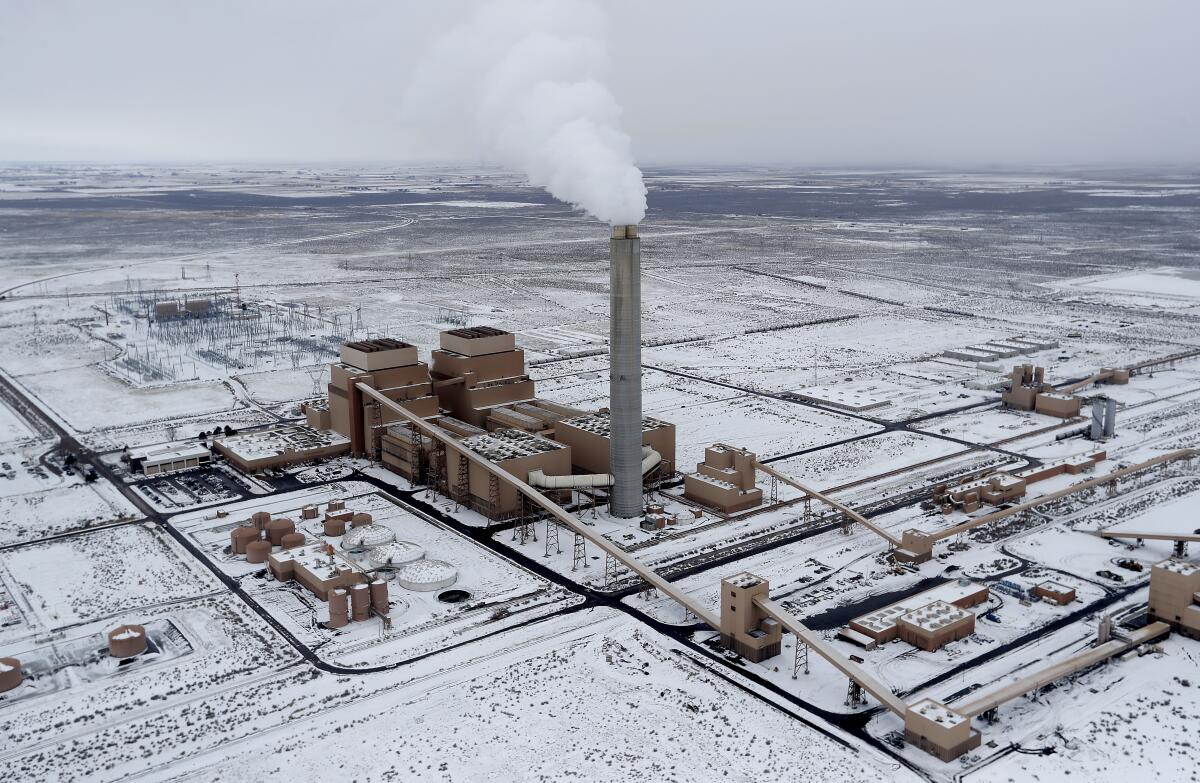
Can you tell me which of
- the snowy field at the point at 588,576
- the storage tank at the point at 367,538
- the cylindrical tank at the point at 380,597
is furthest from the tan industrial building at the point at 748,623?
the storage tank at the point at 367,538

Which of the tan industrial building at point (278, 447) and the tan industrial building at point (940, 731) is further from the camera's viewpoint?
the tan industrial building at point (278, 447)

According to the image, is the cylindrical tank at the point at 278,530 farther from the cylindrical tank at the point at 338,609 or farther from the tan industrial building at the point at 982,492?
the tan industrial building at the point at 982,492

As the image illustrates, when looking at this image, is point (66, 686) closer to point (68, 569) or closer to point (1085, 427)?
point (68, 569)

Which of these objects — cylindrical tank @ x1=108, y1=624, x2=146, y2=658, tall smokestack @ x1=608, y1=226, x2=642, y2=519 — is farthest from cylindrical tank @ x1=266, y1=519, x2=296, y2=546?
tall smokestack @ x1=608, y1=226, x2=642, y2=519

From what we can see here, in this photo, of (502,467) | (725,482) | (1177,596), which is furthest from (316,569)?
(1177,596)

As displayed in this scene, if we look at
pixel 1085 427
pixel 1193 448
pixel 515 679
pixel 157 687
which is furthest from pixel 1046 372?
pixel 157 687

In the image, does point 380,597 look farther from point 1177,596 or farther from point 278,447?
point 1177,596
